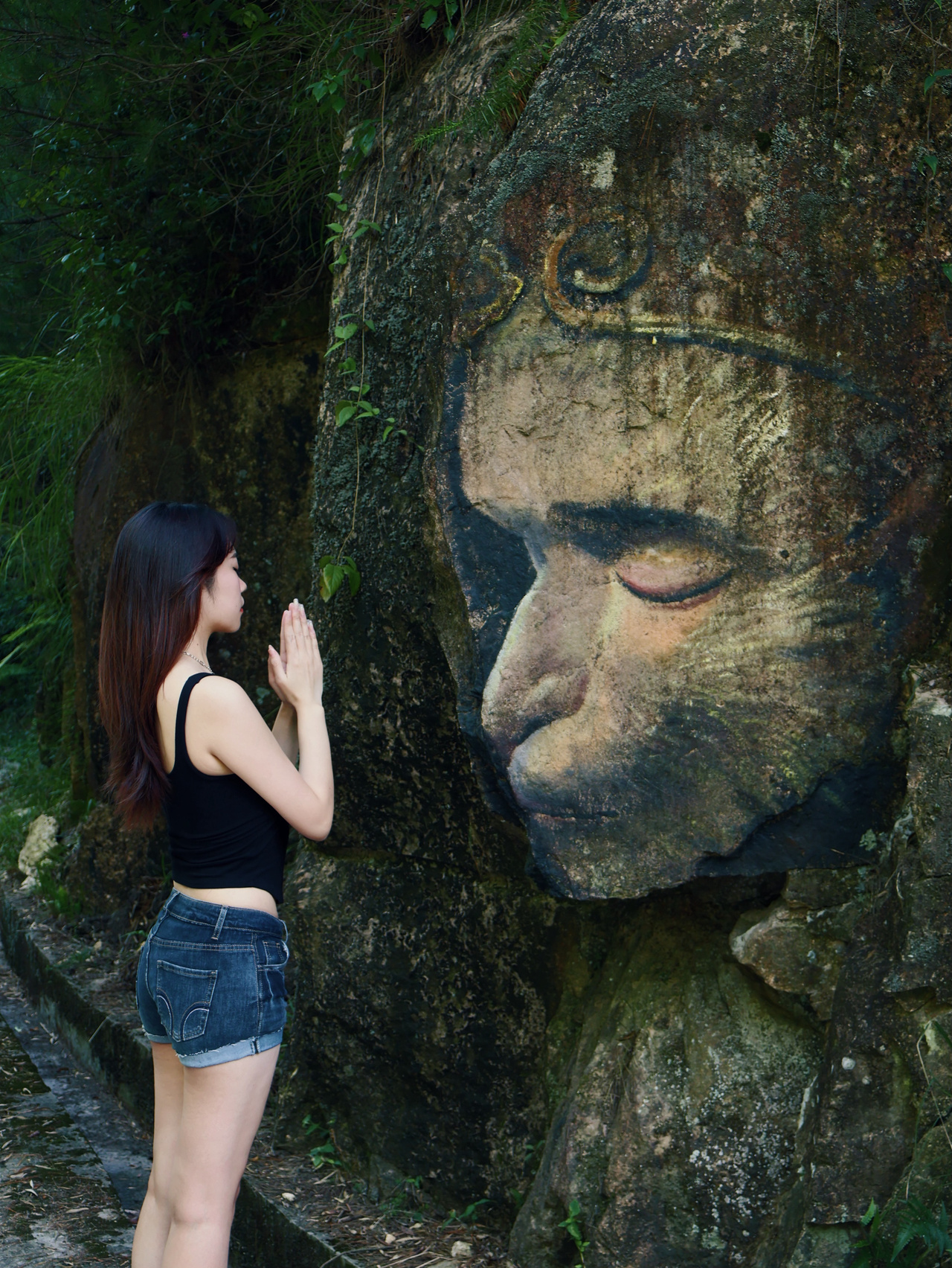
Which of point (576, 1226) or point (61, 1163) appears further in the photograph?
point (61, 1163)

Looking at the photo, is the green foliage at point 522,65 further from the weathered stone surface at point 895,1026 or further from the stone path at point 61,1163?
the stone path at point 61,1163

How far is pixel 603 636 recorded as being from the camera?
7.43 ft

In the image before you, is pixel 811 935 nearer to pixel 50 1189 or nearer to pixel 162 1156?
pixel 162 1156

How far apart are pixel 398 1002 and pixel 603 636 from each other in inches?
50.9

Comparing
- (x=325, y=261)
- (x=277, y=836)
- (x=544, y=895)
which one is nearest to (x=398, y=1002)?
(x=544, y=895)

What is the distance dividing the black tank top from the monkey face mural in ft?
1.64

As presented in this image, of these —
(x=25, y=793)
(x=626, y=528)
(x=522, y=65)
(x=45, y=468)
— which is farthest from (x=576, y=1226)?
(x=25, y=793)

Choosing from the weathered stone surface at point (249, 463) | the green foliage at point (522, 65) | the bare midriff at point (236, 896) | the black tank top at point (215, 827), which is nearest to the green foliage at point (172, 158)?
the weathered stone surface at point (249, 463)

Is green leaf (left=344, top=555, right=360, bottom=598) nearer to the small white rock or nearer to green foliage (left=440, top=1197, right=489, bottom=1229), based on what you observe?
green foliage (left=440, top=1197, right=489, bottom=1229)

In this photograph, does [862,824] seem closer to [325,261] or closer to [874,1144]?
[874,1144]

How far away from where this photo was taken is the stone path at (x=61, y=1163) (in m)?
3.36

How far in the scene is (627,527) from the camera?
228cm

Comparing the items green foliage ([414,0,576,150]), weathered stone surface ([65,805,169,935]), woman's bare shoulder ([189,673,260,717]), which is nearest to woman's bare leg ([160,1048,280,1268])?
woman's bare shoulder ([189,673,260,717])

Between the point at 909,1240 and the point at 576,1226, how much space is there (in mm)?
785
